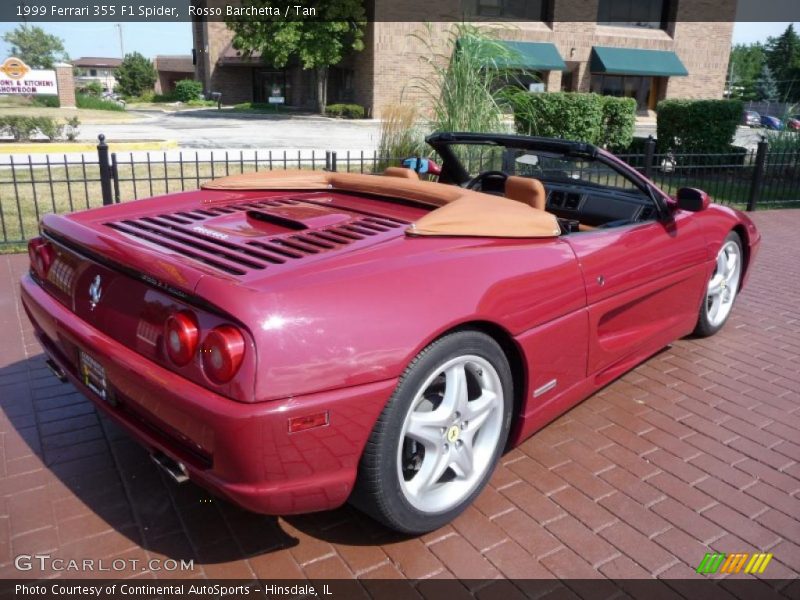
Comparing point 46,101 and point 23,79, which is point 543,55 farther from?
point 46,101

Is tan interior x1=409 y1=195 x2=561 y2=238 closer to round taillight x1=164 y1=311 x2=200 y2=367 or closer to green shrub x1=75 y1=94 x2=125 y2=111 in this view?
round taillight x1=164 y1=311 x2=200 y2=367

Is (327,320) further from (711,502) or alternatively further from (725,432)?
(725,432)

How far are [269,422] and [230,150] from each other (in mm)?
16039

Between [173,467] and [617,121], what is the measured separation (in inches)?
619

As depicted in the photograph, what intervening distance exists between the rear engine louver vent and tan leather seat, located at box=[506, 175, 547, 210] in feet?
2.23

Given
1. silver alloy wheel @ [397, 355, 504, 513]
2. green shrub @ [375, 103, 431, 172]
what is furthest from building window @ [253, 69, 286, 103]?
silver alloy wheel @ [397, 355, 504, 513]

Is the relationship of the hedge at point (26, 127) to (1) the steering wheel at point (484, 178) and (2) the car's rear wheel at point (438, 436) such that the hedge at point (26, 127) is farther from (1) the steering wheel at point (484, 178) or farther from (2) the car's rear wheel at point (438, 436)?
(2) the car's rear wheel at point (438, 436)

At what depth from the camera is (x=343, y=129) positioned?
26547 millimetres

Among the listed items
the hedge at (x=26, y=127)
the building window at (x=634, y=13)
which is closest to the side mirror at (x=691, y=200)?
the hedge at (x=26, y=127)

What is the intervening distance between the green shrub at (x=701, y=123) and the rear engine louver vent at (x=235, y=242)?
14747 millimetres

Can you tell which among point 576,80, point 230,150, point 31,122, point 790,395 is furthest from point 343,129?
point 790,395

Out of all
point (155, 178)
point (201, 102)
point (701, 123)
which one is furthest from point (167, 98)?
point (155, 178)

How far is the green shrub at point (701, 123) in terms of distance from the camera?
50.2ft

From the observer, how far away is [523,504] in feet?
9.29
